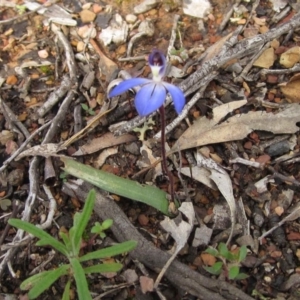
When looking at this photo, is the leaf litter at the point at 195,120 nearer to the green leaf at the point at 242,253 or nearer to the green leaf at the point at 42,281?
the green leaf at the point at 242,253

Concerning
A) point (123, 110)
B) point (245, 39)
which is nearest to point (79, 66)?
point (123, 110)

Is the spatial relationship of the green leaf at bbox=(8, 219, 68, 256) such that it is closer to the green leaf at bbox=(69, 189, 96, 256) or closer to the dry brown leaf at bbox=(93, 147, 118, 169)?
the green leaf at bbox=(69, 189, 96, 256)

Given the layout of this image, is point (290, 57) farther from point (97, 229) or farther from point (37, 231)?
point (37, 231)

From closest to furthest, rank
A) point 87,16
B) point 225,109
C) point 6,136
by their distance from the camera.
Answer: point 225,109
point 6,136
point 87,16

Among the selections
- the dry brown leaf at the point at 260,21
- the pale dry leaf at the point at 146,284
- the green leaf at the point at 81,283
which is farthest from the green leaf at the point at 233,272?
the dry brown leaf at the point at 260,21

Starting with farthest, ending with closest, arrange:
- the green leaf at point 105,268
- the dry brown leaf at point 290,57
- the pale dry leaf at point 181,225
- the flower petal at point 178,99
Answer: the dry brown leaf at point 290,57
the pale dry leaf at point 181,225
the green leaf at point 105,268
the flower petal at point 178,99

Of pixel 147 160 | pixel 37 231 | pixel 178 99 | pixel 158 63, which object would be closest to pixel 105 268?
pixel 37 231

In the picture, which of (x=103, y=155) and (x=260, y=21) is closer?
(x=103, y=155)
